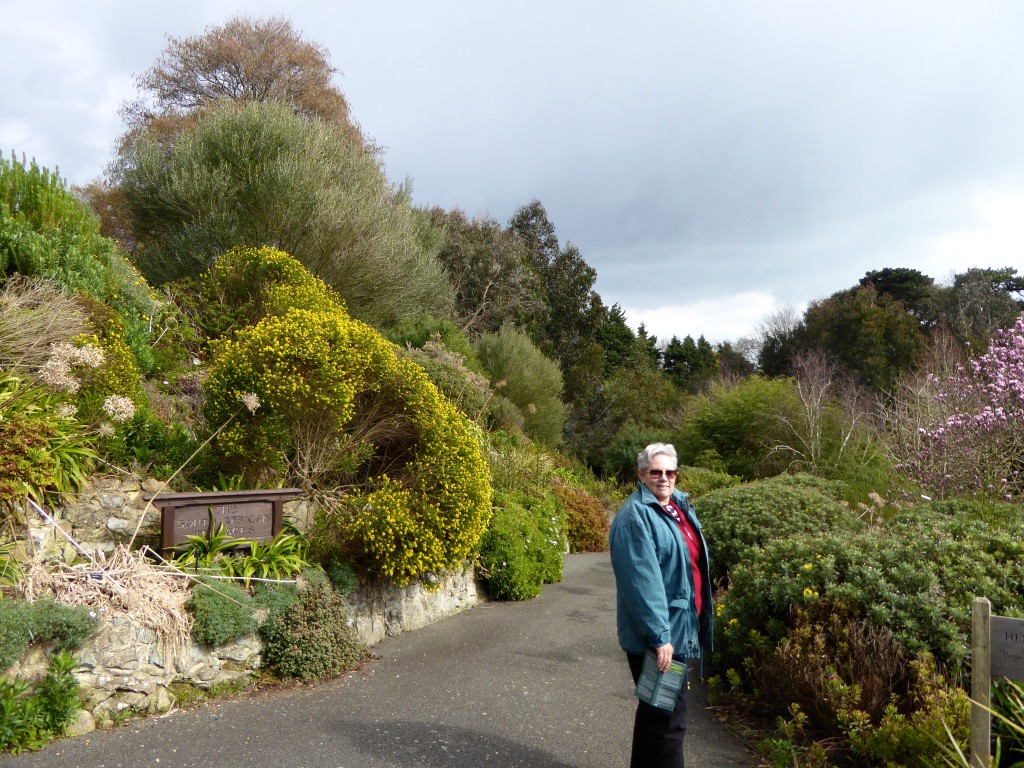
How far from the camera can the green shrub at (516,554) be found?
7527 millimetres

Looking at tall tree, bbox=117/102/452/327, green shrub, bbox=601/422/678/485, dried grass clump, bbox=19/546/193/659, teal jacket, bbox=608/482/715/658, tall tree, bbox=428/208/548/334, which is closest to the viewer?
teal jacket, bbox=608/482/715/658

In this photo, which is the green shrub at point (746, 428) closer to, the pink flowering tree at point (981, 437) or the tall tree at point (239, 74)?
the pink flowering tree at point (981, 437)

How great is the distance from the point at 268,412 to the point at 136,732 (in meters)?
2.59

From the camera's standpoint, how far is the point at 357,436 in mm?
6660

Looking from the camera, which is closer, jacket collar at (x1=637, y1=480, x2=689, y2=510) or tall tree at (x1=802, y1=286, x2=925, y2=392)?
jacket collar at (x1=637, y1=480, x2=689, y2=510)

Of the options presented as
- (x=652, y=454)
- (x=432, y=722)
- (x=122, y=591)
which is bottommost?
(x=432, y=722)

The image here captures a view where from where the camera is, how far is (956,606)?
393 centimetres

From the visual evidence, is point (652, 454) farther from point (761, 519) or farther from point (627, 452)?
point (627, 452)

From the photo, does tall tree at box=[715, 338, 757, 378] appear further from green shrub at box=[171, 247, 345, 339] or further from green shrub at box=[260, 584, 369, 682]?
green shrub at box=[260, 584, 369, 682]

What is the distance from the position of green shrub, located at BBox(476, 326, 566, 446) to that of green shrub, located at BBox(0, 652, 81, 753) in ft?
42.9

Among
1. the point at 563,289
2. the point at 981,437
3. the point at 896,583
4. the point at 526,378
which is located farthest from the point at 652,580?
the point at 563,289

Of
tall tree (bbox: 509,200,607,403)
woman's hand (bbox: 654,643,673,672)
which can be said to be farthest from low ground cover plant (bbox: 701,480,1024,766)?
tall tree (bbox: 509,200,607,403)

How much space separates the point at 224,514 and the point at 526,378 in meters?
12.2

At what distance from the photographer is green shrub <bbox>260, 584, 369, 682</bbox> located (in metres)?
5.00
